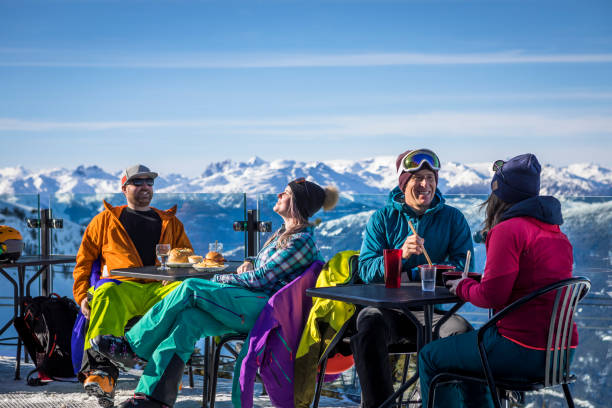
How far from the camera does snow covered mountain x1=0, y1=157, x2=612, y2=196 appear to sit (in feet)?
227

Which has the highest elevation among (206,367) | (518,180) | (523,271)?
(518,180)

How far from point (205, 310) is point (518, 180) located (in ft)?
5.07

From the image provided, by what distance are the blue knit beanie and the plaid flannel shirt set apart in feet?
3.60

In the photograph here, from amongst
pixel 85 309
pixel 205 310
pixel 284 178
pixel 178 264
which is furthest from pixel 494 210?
pixel 284 178

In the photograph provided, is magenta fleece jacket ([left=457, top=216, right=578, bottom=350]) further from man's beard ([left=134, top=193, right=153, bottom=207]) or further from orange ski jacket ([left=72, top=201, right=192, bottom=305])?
man's beard ([left=134, top=193, right=153, bottom=207])

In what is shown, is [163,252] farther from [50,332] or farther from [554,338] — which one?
[554,338]

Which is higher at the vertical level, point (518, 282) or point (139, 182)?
point (139, 182)

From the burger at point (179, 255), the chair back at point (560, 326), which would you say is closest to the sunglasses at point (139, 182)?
the burger at point (179, 255)

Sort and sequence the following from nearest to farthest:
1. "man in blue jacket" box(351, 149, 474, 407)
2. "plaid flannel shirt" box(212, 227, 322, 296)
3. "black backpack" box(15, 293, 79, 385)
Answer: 1. "man in blue jacket" box(351, 149, 474, 407)
2. "plaid flannel shirt" box(212, 227, 322, 296)
3. "black backpack" box(15, 293, 79, 385)

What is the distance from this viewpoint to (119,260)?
4227 millimetres

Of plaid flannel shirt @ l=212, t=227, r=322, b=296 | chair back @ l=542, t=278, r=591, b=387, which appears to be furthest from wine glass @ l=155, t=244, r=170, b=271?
chair back @ l=542, t=278, r=591, b=387

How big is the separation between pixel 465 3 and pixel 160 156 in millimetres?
53862

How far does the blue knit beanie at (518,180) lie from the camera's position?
2.44 m

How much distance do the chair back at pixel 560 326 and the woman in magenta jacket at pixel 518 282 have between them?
0.03 meters
